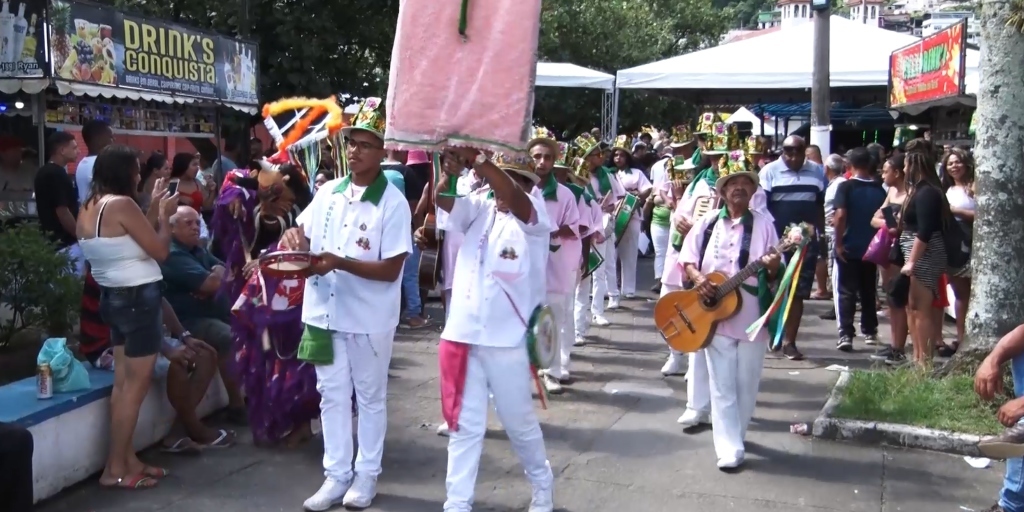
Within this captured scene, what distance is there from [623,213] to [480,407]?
6603 mm

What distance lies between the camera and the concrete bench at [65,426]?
5168 millimetres

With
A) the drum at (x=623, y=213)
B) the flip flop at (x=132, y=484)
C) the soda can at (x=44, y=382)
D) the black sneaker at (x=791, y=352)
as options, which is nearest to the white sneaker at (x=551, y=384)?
the black sneaker at (x=791, y=352)

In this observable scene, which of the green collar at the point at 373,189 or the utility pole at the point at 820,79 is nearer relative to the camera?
the green collar at the point at 373,189

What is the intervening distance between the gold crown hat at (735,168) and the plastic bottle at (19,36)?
6.49m

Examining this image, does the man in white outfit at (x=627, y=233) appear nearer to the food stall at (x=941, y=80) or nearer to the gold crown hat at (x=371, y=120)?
the food stall at (x=941, y=80)

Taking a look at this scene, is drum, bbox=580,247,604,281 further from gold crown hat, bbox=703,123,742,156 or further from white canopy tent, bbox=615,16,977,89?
white canopy tent, bbox=615,16,977,89

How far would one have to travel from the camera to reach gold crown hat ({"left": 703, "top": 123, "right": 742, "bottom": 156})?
700 cm

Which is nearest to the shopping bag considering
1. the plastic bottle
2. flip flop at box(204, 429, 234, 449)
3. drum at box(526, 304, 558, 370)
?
flip flop at box(204, 429, 234, 449)

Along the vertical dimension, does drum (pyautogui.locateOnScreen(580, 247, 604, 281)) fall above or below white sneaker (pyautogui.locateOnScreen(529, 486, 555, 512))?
above

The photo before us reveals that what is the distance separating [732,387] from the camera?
597 cm

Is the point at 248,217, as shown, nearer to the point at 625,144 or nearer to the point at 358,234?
the point at 358,234

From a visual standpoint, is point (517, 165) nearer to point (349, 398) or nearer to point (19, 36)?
point (349, 398)

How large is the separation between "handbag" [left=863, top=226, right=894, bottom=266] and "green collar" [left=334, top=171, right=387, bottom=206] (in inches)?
210

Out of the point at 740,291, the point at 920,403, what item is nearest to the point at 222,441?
the point at 740,291
